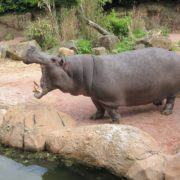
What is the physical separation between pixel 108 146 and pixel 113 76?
1294 millimetres

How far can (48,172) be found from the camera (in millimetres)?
5938

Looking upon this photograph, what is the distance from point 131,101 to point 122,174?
62.4 inches

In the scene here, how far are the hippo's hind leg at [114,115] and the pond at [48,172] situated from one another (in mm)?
1075

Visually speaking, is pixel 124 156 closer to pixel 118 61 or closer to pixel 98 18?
pixel 118 61

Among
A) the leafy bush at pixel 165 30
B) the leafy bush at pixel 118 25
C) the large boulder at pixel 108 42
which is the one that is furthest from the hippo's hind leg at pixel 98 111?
the leafy bush at pixel 165 30

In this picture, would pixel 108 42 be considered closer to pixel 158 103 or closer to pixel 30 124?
pixel 158 103

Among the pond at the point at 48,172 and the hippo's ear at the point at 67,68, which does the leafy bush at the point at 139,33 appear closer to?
the hippo's ear at the point at 67,68

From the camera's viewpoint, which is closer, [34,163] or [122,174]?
[122,174]

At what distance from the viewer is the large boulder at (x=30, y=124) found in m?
6.35

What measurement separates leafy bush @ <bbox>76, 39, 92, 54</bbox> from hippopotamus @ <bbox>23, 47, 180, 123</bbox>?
472 centimetres

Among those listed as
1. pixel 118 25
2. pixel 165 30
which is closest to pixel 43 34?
pixel 118 25

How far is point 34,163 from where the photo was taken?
6.16m

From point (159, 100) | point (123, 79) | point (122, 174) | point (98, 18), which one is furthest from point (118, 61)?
point (98, 18)

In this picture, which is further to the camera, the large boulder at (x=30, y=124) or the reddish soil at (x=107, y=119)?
the large boulder at (x=30, y=124)
